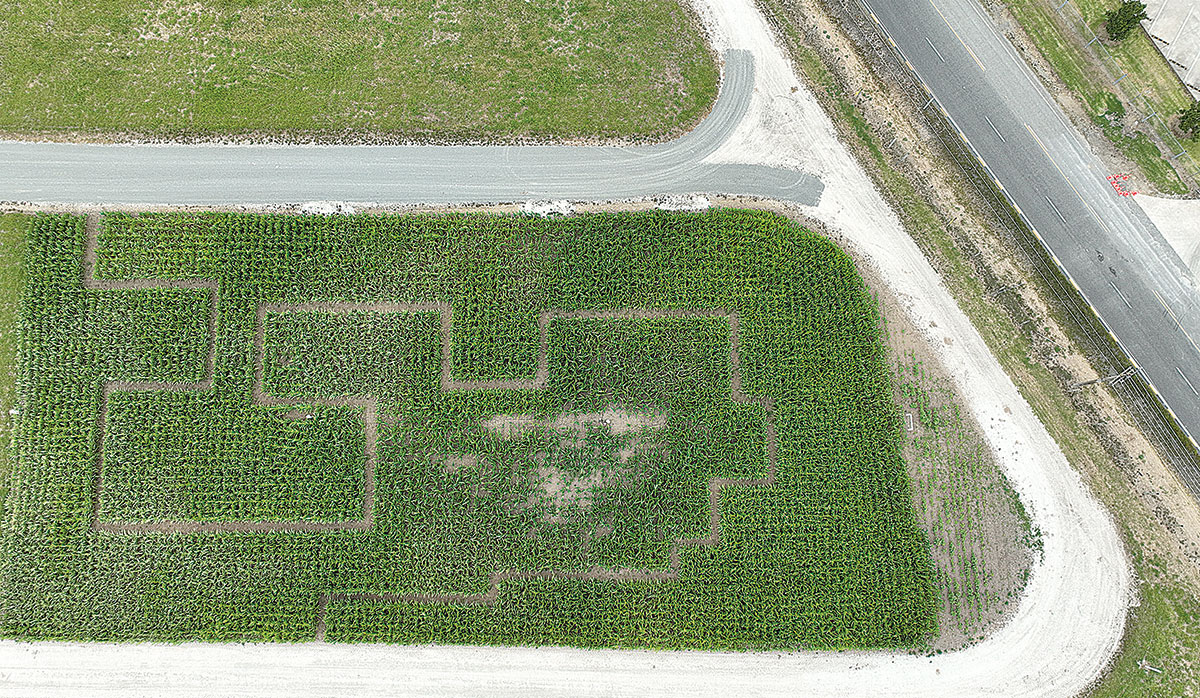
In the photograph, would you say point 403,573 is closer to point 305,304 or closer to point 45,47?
point 305,304

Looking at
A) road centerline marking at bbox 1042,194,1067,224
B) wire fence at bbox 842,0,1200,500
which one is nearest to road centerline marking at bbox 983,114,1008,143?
wire fence at bbox 842,0,1200,500

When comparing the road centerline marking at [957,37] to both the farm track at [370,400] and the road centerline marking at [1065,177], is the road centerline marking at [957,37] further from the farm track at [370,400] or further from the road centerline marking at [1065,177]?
the farm track at [370,400]

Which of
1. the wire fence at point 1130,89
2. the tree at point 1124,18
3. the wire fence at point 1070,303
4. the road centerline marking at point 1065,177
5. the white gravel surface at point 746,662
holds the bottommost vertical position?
the white gravel surface at point 746,662

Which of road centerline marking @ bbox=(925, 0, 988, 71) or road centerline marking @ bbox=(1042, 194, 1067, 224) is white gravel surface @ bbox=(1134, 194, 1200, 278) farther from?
road centerline marking @ bbox=(925, 0, 988, 71)

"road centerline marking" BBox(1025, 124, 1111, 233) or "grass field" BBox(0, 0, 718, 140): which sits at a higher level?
"road centerline marking" BBox(1025, 124, 1111, 233)

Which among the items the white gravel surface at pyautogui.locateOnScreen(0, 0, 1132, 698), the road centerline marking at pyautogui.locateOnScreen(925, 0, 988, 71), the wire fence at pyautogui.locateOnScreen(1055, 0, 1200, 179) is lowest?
the white gravel surface at pyautogui.locateOnScreen(0, 0, 1132, 698)

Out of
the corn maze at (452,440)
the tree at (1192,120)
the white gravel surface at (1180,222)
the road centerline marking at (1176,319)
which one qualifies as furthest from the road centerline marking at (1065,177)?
the corn maze at (452,440)

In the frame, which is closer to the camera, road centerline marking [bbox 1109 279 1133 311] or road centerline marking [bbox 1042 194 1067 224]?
road centerline marking [bbox 1109 279 1133 311]
